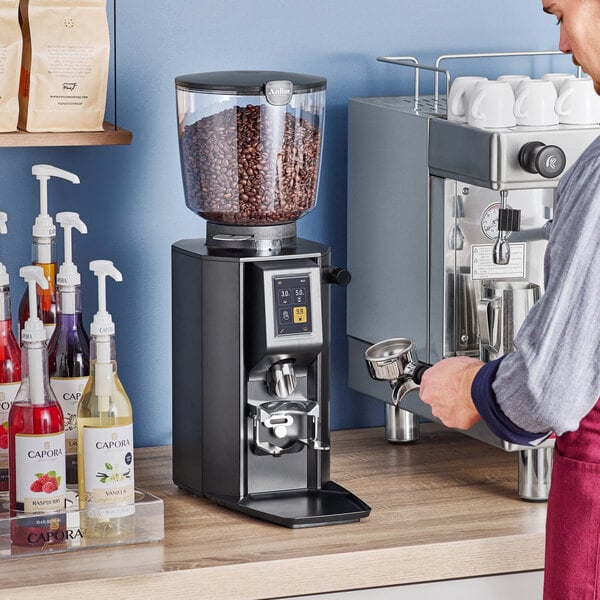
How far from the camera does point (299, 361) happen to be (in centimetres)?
149

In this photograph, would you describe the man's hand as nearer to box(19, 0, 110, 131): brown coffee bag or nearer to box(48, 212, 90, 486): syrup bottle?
box(48, 212, 90, 486): syrup bottle

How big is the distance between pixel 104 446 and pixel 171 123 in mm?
551

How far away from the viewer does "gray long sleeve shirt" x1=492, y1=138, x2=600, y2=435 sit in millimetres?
1031

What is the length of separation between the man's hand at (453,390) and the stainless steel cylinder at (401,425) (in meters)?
0.61

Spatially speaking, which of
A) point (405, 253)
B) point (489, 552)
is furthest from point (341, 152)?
point (489, 552)

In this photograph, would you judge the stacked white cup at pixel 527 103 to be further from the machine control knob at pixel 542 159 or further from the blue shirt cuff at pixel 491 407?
the blue shirt cuff at pixel 491 407

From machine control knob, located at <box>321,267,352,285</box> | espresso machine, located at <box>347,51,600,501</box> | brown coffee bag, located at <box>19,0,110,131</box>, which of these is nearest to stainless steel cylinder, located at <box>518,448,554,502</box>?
espresso machine, located at <box>347,51,600,501</box>

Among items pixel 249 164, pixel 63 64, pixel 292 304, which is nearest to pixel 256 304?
pixel 292 304

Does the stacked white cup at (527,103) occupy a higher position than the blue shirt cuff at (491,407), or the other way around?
the stacked white cup at (527,103)

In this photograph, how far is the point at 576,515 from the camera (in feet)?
3.86

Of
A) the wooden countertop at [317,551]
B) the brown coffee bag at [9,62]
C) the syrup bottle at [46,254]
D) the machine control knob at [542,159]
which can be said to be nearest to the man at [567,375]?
the wooden countertop at [317,551]

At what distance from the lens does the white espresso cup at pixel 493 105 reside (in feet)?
4.84

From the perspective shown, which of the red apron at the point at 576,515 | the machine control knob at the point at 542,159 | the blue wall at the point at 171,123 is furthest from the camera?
the blue wall at the point at 171,123

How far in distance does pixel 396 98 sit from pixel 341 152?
0.39ft
